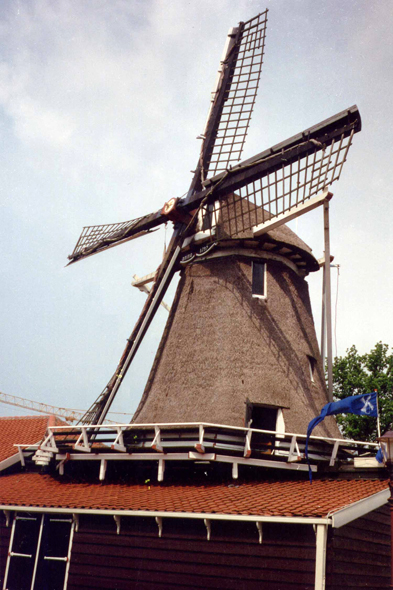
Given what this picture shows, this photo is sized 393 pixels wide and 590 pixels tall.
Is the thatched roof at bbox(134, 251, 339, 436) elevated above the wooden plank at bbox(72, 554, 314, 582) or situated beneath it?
elevated above

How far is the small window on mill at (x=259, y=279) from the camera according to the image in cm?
1440

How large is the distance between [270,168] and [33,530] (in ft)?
32.5

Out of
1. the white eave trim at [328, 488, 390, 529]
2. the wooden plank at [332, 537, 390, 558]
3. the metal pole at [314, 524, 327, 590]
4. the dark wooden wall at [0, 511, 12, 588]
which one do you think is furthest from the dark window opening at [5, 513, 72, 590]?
the white eave trim at [328, 488, 390, 529]

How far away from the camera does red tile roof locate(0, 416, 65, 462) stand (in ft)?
55.0

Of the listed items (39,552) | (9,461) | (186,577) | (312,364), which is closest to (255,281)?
(312,364)

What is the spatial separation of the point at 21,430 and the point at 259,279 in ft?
30.0

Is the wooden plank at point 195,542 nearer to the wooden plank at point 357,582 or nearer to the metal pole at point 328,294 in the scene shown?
the wooden plank at point 357,582

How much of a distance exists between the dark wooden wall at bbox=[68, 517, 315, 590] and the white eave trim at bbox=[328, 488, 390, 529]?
2.10 ft

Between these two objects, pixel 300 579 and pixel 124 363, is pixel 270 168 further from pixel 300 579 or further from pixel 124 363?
pixel 300 579

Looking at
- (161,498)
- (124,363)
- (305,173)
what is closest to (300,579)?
(161,498)

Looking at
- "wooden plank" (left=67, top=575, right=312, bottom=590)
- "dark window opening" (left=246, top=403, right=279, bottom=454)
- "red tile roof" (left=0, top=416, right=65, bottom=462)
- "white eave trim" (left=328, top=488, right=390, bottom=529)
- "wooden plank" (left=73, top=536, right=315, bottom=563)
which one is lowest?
"wooden plank" (left=67, top=575, right=312, bottom=590)

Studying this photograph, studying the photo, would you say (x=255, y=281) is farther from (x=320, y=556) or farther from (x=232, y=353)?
(x=320, y=556)

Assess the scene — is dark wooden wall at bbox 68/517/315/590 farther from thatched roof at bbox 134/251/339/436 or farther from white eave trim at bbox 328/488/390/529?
thatched roof at bbox 134/251/339/436

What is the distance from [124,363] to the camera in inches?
581
